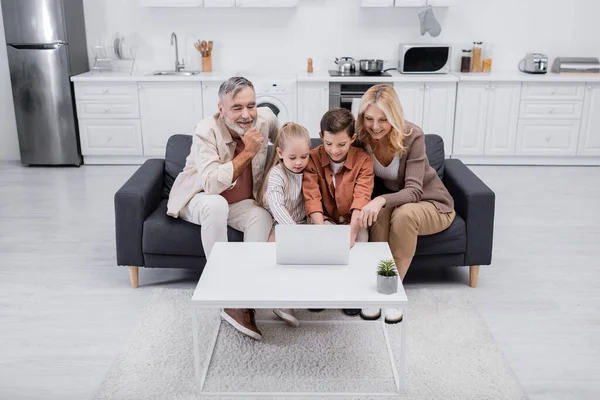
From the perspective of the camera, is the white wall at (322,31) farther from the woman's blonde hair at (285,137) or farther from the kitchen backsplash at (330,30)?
the woman's blonde hair at (285,137)

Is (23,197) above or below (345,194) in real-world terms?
below

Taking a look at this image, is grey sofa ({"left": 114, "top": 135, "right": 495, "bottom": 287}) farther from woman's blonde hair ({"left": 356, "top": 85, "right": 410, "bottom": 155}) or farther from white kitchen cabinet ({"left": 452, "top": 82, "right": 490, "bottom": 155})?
white kitchen cabinet ({"left": 452, "top": 82, "right": 490, "bottom": 155})

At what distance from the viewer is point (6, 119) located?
5.54 metres

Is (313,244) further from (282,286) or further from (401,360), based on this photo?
(401,360)

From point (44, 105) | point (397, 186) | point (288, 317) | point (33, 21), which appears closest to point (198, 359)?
point (288, 317)

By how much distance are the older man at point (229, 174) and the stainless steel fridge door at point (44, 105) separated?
2.67 metres

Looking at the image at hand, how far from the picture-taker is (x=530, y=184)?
4.77m

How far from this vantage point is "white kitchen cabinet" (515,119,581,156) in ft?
17.0

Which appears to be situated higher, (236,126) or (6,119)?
(236,126)

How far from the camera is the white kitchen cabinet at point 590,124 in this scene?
510 cm

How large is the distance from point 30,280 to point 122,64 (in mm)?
2953

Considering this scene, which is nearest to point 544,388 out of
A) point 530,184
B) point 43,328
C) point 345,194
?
point 345,194

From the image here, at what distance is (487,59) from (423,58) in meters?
0.59

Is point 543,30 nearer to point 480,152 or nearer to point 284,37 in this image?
point 480,152
